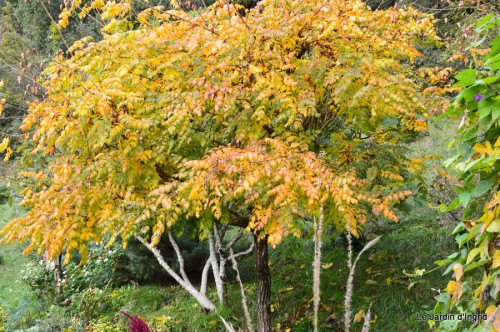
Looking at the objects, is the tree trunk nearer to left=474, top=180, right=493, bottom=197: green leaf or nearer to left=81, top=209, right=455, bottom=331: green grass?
left=81, top=209, right=455, bottom=331: green grass

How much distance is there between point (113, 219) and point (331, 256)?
4499 mm

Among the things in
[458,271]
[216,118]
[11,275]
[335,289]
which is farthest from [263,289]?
[11,275]

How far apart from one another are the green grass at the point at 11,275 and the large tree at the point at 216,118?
495cm

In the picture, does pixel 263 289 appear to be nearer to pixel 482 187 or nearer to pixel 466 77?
pixel 482 187

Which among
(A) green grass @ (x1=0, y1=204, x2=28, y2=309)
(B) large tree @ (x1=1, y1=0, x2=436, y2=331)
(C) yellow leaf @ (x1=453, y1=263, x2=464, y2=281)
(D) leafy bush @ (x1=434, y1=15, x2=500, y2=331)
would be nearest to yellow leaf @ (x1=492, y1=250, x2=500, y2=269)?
(D) leafy bush @ (x1=434, y1=15, x2=500, y2=331)

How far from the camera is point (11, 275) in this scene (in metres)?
9.72

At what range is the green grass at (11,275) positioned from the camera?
8.16 meters

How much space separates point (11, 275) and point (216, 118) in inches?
330

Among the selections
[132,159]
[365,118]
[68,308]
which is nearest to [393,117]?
[365,118]

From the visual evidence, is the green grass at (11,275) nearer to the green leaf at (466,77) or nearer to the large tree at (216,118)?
the large tree at (216,118)

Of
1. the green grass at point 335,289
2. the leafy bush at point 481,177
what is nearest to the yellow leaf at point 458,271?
the leafy bush at point 481,177

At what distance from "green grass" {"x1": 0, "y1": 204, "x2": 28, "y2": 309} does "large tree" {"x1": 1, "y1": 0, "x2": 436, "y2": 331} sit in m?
4.95

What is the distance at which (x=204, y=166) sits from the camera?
114 inches

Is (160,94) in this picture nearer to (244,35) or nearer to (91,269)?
(244,35)
